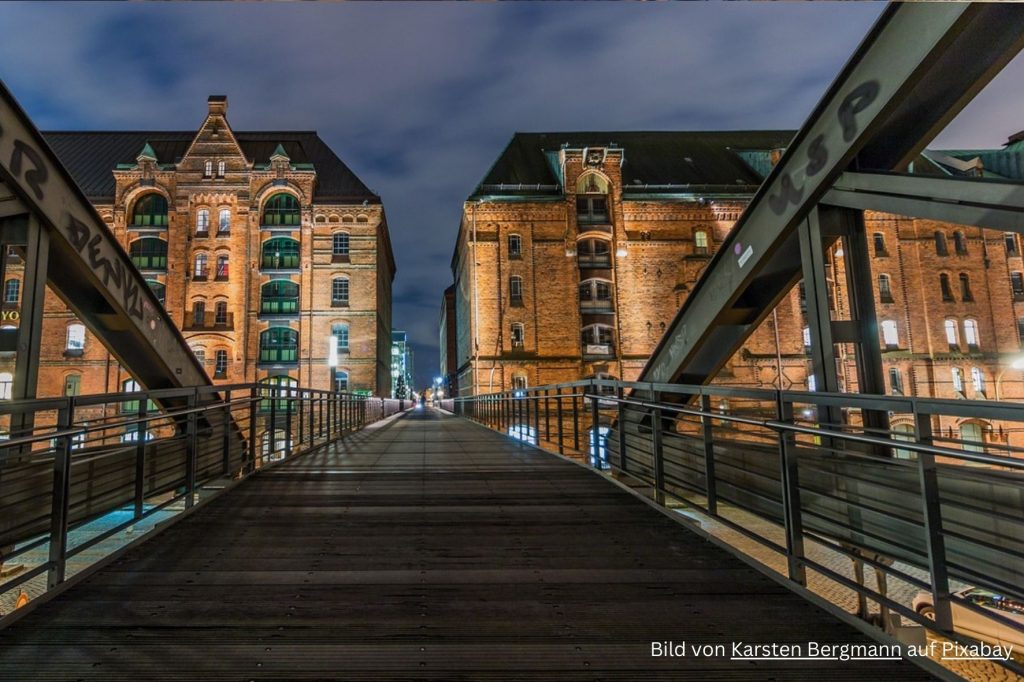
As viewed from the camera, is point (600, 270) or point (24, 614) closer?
point (24, 614)

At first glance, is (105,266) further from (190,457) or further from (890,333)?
(890,333)

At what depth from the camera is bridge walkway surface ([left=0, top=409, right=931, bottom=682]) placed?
232 cm

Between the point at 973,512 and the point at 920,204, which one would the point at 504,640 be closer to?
the point at 973,512

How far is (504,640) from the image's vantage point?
8.34 ft

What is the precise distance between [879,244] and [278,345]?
3583 cm

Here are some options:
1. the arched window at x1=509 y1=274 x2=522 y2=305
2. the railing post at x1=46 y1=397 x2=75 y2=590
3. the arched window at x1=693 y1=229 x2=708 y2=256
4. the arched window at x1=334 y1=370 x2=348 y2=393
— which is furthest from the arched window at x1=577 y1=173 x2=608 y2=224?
the railing post at x1=46 y1=397 x2=75 y2=590

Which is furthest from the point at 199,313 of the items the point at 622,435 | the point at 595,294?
the point at 622,435

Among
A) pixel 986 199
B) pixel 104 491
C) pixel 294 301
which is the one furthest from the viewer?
pixel 294 301

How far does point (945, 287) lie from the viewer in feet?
103

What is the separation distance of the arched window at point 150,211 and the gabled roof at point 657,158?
18.6 meters

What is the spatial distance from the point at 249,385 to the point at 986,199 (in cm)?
723

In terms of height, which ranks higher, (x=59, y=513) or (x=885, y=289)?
(x=885, y=289)

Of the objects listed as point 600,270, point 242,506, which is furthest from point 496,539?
point 600,270

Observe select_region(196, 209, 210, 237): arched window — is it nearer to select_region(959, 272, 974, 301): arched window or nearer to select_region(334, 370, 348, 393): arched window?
select_region(334, 370, 348, 393): arched window
